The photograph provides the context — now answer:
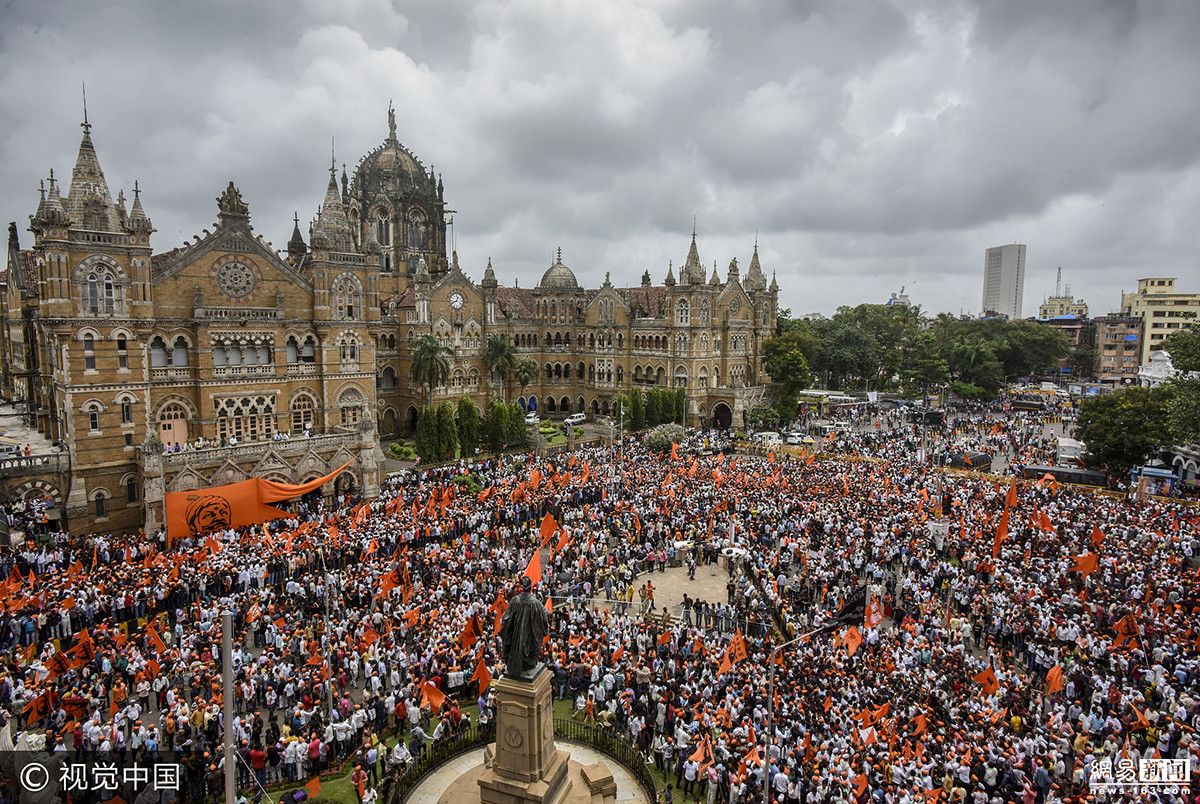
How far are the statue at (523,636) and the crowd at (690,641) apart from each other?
4.62m

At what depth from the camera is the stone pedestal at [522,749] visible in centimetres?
1307

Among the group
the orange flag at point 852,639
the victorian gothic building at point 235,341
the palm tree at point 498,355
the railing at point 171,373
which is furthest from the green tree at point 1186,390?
the railing at point 171,373

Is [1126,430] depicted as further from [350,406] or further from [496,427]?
[350,406]

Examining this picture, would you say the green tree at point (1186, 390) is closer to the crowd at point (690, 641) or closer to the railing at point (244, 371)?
the crowd at point (690, 641)

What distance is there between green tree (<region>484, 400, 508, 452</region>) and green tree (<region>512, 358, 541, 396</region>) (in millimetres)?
14125

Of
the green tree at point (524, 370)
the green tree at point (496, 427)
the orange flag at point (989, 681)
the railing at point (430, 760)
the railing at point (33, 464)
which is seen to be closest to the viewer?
the railing at point (430, 760)

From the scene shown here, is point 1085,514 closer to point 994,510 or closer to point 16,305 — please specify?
point 994,510

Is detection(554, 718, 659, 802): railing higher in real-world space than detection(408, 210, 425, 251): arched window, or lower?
lower

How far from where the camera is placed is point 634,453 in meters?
49.2

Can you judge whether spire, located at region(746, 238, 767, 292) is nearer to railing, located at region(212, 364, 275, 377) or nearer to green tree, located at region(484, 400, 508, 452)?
green tree, located at region(484, 400, 508, 452)

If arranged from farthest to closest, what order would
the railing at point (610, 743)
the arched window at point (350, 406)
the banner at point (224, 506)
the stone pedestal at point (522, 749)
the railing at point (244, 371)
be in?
the arched window at point (350, 406) → the railing at point (244, 371) → the banner at point (224, 506) → the railing at point (610, 743) → the stone pedestal at point (522, 749)

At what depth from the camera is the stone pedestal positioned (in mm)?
13070

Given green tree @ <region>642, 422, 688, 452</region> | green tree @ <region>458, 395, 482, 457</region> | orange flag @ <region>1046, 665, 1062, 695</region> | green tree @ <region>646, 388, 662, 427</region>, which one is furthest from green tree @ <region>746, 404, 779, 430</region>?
orange flag @ <region>1046, 665, 1062, 695</region>

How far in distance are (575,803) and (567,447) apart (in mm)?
39501
